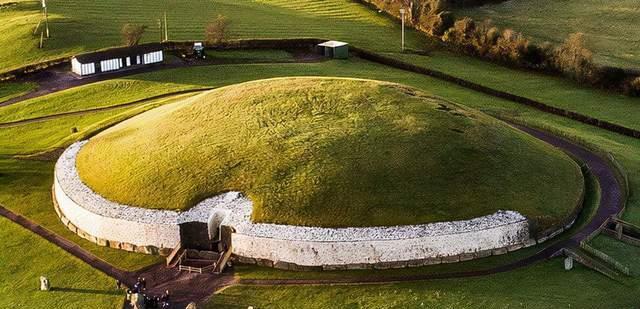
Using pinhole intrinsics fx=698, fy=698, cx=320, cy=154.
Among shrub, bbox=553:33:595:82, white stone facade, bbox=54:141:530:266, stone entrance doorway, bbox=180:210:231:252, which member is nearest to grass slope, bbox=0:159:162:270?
white stone facade, bbox=54:141:530:266

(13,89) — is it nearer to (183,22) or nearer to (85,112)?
(85,112)

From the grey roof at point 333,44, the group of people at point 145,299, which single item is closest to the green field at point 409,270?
the group of people at point 145,299

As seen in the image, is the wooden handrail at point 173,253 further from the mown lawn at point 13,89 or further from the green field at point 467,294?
the mown lawn at point 13,89

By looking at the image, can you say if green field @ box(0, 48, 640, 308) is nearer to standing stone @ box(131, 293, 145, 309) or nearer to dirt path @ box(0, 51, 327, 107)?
dirt path @ box(0, 51, 327, 107)

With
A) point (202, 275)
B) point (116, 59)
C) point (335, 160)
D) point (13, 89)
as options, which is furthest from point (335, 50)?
point (202, 275)

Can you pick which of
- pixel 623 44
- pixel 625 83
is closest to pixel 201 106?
pixel 625 83
